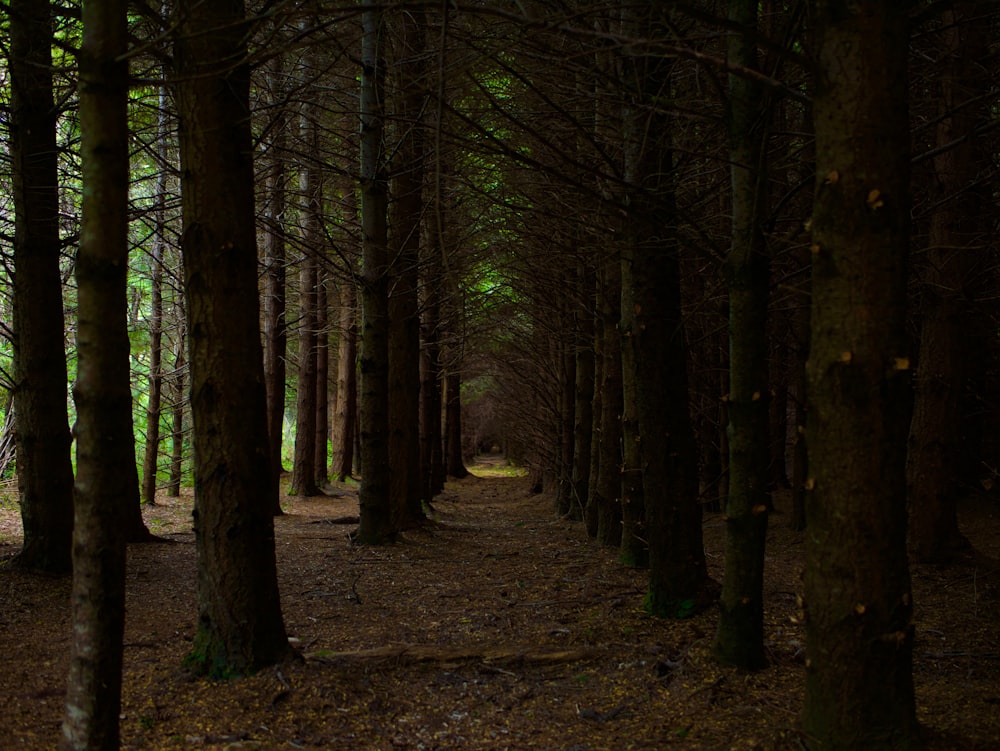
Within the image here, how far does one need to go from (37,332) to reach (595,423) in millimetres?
6913

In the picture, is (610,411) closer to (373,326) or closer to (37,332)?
(373,326)

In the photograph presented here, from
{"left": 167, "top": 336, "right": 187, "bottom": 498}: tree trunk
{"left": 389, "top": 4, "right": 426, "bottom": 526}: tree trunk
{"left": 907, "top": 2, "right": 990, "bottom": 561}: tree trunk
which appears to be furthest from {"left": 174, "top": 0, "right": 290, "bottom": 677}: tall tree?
{"left": 167, "top": 336, "right": 187, "bottom": 498}: tree trunk

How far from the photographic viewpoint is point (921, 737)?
3.06 m

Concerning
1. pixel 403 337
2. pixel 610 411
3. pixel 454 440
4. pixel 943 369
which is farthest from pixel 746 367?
pixel 454 440

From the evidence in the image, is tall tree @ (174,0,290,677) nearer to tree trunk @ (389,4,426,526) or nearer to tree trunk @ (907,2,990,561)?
tree trunk @ (907,2,990,561)

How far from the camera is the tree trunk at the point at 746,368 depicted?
442cm

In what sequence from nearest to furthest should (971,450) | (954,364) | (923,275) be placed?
(954,364)
(923,275)
(971,450)

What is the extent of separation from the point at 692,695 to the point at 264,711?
225cm

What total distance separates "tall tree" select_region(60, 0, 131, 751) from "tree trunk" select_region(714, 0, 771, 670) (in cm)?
312

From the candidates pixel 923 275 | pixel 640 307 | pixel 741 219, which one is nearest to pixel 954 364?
pixel 923 275

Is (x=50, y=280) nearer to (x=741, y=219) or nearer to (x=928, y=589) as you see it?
(x=741, y=219)

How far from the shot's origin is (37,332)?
6.99m

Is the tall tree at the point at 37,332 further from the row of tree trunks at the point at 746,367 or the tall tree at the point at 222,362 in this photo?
the row of tree trunks at the point at 746,367

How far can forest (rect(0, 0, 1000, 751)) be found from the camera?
293 cm
